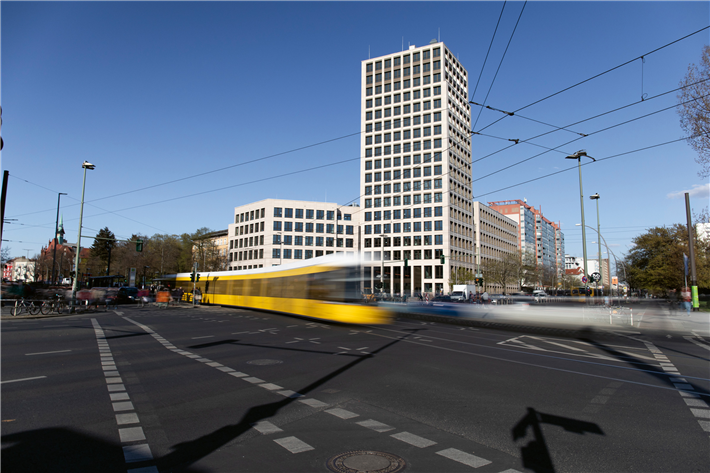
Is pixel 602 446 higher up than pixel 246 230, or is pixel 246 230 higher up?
pixel 246 230

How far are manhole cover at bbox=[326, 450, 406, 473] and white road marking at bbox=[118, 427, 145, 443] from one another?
2356 millimetres

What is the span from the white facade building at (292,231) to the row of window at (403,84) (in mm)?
24924

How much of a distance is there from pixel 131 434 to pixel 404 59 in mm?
89968

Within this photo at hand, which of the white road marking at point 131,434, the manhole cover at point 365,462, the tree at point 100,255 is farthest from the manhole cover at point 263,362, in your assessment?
the tree at point 100,255

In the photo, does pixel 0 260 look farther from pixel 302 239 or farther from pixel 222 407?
pixel 222 407

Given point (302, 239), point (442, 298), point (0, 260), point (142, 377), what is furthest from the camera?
point (302, 239)

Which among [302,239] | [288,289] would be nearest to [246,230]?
[302,239]

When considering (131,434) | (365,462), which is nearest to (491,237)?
(365,462)

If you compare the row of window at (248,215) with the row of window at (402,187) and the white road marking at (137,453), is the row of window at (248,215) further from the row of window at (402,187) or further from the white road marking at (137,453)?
the white road marking at (137,453)

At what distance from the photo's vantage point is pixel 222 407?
241 inches

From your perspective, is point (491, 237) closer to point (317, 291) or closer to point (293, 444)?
point (317, 291)

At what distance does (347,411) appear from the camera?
6.02 m

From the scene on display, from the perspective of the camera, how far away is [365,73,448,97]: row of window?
268ft

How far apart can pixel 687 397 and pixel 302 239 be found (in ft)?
283
